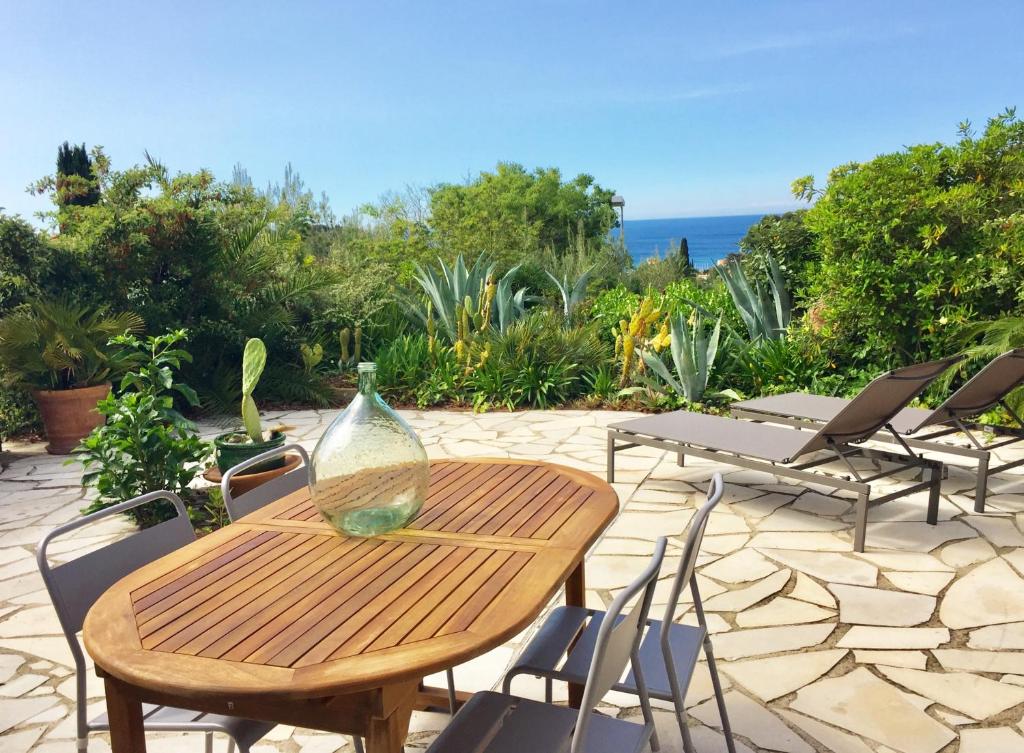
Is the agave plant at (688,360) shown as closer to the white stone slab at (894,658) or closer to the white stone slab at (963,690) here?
the white stone slab at (894,658)

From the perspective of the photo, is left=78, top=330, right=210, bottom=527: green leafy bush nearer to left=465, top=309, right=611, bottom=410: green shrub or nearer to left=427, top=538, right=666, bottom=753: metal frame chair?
left=427, top=538, right=666, bottom=753: metal frame chair

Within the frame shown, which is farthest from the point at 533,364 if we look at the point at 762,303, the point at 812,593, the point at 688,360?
the point at 812,593

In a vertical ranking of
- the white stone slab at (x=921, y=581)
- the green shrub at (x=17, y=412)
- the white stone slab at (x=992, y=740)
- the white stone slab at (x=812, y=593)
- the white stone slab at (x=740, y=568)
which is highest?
the green shrub at (x=17, y=412)

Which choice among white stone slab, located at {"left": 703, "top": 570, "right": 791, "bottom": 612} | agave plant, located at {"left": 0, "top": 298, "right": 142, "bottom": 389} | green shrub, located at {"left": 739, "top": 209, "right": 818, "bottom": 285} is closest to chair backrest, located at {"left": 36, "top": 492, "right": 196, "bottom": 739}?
white stone slab, located at {"left": 703, "top": 570, "right": 791, "bottom": 612}

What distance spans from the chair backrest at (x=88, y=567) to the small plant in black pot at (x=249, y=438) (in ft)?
7.21

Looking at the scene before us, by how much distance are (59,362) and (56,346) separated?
0.13 meters

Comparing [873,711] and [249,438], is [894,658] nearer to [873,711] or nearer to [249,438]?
[873,711]

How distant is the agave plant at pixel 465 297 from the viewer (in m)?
8.41

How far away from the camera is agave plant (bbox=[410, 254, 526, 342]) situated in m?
8.41

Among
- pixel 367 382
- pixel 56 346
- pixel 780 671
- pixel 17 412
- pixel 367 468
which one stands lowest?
pixel 780 671

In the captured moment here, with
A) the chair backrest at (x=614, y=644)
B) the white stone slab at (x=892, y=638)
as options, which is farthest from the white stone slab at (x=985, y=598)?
the chair backrest at (x=614, y=644)

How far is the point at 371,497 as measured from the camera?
1.85 metres

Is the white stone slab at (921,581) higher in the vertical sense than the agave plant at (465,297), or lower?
lower

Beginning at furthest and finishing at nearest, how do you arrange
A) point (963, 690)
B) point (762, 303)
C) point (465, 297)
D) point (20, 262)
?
point (465, 297)
point (762, 303)
point (20, 262)
point (963, 690)
